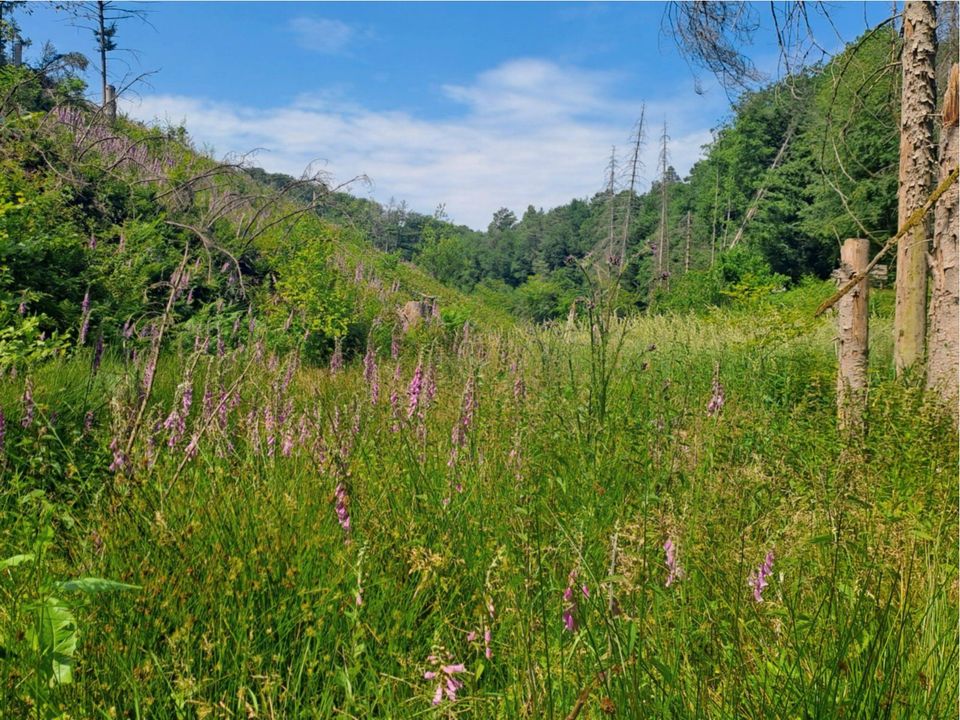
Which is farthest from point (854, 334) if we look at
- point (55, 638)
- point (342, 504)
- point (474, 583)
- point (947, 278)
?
point (55, 638)

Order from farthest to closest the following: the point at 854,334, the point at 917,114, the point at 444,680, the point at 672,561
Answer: the point at 917,114 → the point at 854,334 → the point at 672,561 → the point at 444,680

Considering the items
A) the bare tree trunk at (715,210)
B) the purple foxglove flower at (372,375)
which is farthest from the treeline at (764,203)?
the purple foxglove flower at (372,375)

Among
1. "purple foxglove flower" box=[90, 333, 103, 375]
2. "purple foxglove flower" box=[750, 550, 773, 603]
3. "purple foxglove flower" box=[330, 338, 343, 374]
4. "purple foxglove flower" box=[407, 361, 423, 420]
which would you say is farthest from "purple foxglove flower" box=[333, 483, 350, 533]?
"purple foxglove flower" box=[90, 333, 103, 375]

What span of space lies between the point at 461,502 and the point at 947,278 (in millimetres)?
5136

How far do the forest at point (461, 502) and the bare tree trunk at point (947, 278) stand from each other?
3 centimetres

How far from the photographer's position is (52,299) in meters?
6.94

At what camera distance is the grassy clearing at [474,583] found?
5.32 feet

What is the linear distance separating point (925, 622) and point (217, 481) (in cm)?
281

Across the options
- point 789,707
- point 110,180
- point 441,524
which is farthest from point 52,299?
point 789,707

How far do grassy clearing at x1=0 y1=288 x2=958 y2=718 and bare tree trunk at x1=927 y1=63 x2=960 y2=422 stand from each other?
1.64 meters

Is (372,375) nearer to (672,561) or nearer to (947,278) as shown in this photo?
(672,561)

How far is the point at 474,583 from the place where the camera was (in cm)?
263

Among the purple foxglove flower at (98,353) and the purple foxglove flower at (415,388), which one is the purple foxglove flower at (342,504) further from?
the purple foxglove flower at (98,353)

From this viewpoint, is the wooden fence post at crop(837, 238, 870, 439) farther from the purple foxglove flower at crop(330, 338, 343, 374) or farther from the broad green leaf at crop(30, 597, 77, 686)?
the broad green leaf at crop(30, 597, 77, 686)
